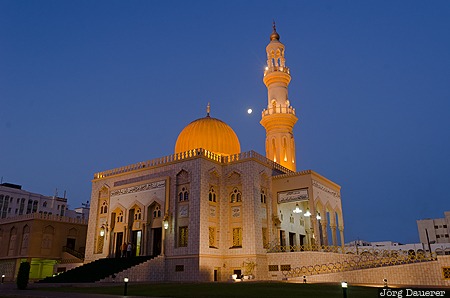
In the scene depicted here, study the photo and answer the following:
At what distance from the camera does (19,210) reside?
5709 cm

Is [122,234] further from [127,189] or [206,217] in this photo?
[206,217]

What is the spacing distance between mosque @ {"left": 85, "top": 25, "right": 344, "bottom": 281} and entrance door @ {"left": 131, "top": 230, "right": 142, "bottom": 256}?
69 millimetres

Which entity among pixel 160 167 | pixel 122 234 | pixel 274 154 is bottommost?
pixel 122 234

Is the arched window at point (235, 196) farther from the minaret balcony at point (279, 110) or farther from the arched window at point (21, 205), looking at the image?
the arched window at point (21, 205)

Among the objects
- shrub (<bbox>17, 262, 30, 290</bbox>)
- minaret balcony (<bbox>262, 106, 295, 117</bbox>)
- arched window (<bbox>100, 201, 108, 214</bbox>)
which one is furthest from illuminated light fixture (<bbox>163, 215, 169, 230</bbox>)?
minaret balcony (<bbox>262, 106, 295, 117</bbox>)

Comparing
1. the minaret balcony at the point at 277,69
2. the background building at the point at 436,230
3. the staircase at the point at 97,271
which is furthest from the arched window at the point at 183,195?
the background building at the point at 436,230

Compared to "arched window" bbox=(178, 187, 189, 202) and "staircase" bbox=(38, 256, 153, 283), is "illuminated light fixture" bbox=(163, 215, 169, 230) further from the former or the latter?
"staircase" bbox=(38, 256, 153, 283)

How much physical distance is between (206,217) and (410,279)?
38.2ft

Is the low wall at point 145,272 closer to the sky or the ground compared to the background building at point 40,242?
closer to the ground

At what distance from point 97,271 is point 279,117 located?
18.6 m

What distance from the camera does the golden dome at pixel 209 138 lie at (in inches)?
1159

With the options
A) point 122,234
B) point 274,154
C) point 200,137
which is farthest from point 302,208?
point 122,234

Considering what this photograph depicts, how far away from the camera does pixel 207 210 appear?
24547 mm

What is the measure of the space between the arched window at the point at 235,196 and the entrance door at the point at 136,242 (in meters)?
7.10
